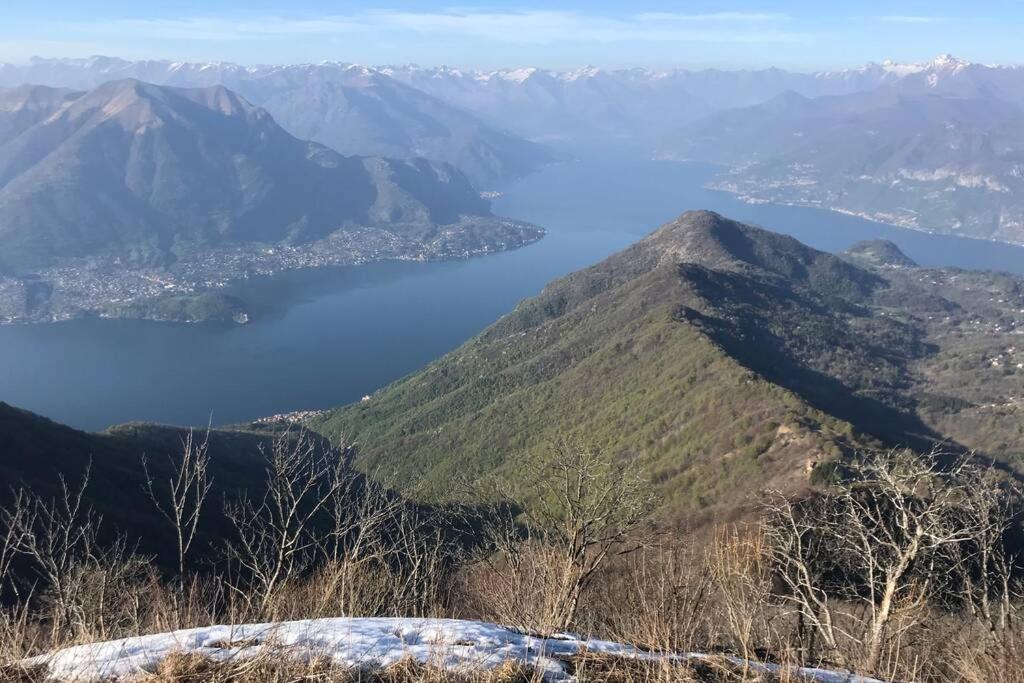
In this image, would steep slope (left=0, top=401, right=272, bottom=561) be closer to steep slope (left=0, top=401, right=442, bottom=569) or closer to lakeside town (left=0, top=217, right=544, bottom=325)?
steep slope (left=0, top=401, right=442, bottom=569)

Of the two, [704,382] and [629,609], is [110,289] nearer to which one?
[704,382]

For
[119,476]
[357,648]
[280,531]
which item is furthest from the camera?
[119,476]

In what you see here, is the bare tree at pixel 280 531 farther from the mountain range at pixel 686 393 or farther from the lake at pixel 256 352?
the lake at pixel 256 352

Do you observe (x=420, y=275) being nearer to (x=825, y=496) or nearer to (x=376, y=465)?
(x=376, y=465)

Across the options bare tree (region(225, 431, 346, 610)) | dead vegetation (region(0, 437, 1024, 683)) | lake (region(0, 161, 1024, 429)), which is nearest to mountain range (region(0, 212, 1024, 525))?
bare tree (region(225, 431, 346, 610))

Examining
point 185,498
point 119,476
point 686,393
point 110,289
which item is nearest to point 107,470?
point 119,476

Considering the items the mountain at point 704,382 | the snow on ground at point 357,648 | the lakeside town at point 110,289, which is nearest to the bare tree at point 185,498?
the snow on ground at point 357,648

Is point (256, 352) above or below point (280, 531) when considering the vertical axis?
below
